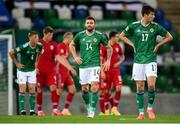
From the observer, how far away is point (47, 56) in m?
19.2

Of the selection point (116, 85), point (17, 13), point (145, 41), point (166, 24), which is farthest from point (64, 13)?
point (145, 41)

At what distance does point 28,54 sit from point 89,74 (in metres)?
2.98

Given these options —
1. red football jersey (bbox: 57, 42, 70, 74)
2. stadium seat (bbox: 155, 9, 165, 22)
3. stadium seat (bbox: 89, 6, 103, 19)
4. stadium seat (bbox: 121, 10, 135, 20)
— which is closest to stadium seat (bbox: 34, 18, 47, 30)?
stadium seat (bbox: 89, 6, 103, 19)

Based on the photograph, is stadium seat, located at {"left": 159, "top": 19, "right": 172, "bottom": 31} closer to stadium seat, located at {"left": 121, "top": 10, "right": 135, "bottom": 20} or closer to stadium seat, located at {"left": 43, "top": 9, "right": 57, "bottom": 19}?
stadium seat, located at {"left": 121, "top": 10, "right": 135, "bottom": 20}

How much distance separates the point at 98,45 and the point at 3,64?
5543mm

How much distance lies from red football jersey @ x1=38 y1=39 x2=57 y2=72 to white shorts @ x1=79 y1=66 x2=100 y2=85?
10.2ft

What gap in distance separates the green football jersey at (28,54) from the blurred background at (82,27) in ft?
6.49

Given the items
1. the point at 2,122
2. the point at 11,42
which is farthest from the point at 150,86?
the point at 11,42

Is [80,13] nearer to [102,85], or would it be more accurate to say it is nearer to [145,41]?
[102,85]

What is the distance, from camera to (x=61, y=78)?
19375 millimetres

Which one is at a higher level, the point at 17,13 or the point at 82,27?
the point at 17,13

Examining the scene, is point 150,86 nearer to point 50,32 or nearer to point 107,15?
point 50,32

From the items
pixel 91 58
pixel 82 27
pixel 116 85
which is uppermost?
pixel 82 27

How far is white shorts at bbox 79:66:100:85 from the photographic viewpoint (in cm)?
1585
